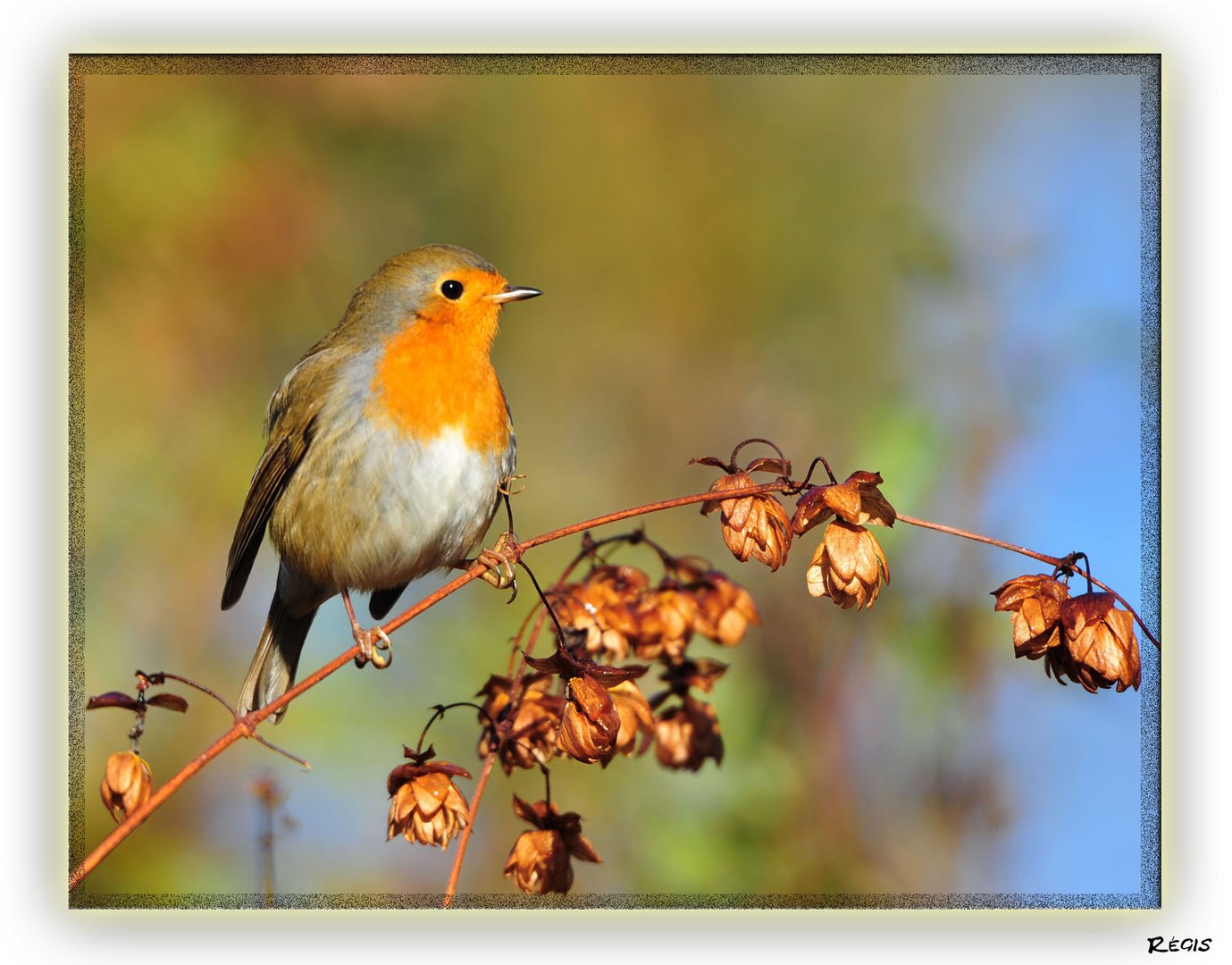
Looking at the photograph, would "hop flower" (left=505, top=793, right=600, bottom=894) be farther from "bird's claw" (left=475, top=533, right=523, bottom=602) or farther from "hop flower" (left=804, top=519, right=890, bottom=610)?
"hop flower" (left=804, top=519, right=890, bottom=610)

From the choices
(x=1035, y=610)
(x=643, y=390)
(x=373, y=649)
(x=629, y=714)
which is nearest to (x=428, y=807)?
(x=629, y=714)

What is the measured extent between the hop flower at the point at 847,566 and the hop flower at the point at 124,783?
3.06ft

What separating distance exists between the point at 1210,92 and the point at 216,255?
2631 mm

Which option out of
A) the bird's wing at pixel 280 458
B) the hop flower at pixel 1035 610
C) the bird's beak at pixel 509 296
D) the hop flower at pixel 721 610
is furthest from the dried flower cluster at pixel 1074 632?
the bird's wing at pixel 280 458

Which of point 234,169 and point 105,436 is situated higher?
point 234,169

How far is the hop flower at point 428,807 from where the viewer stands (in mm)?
1683

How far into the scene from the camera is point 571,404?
13.0 feet

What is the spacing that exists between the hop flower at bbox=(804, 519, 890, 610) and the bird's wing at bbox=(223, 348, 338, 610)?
51.8 inches

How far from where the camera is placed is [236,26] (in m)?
2.21

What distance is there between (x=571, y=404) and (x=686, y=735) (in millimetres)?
2056

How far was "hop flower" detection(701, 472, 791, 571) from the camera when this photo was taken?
1633mm

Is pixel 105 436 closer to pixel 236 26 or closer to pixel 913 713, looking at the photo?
pixel 236 26

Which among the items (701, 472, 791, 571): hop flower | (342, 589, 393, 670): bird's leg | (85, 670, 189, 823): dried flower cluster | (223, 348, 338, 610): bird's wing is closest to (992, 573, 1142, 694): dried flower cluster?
(701, 472, 791, 571): hop flower

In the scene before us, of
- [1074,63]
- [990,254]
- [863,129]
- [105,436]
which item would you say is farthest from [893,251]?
[105,436]
